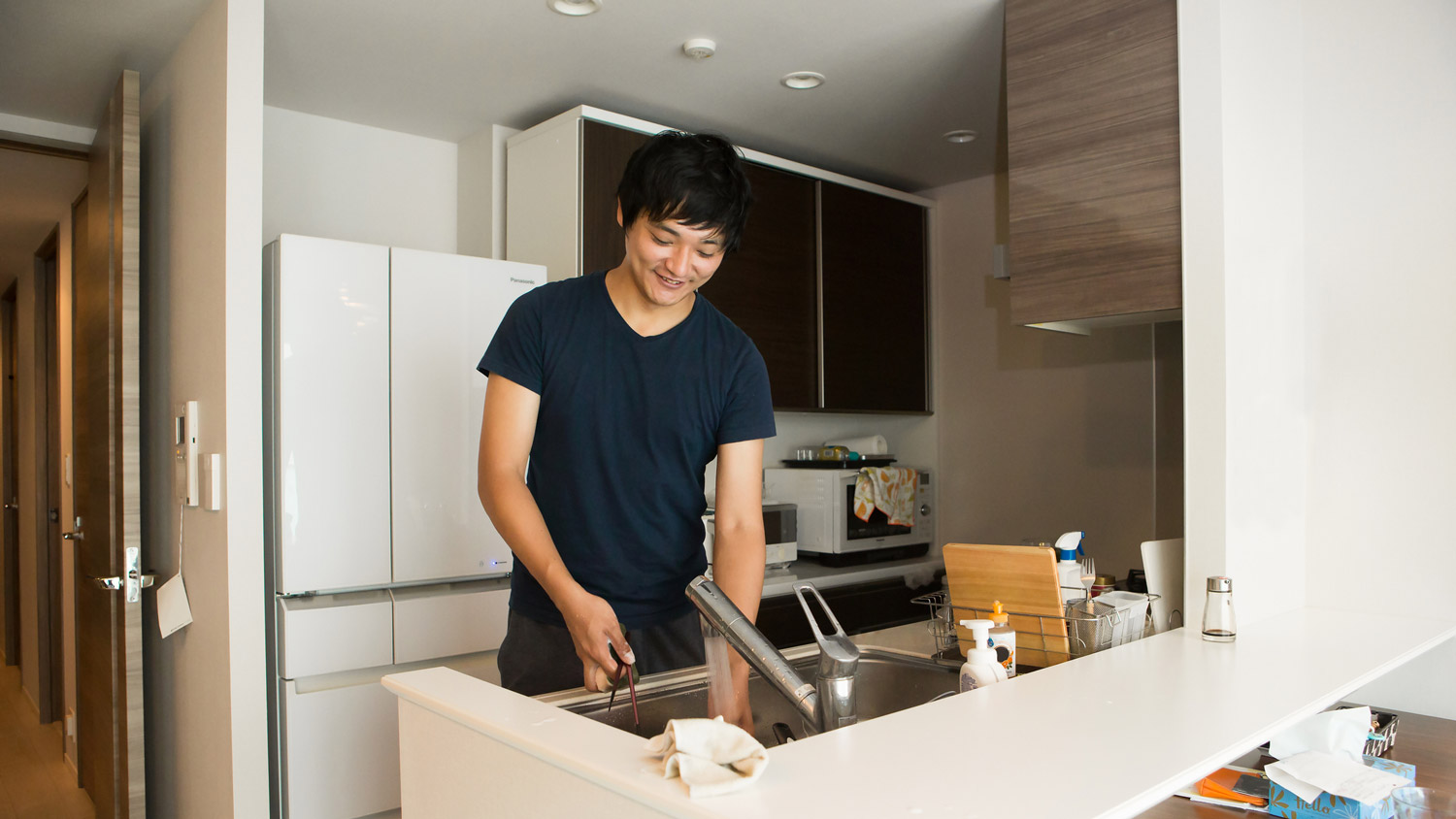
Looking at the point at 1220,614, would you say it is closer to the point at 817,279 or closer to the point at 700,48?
the point at 700,48

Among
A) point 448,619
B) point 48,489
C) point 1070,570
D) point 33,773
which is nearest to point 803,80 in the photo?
point 1070,570

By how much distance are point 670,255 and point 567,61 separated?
150 cm

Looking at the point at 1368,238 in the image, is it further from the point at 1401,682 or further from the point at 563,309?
the point at 563,309

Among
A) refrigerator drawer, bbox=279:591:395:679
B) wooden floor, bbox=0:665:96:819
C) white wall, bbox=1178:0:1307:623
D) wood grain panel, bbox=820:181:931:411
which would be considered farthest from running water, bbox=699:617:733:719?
wooden floor, bbox=0:665:96:819

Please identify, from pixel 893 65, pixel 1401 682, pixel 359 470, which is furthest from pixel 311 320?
pixel 1401 682

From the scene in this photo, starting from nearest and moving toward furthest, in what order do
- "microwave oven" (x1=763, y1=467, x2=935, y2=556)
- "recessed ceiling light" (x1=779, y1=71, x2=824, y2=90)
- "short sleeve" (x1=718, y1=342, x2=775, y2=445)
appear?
"short sleeve" (x1=718, y1=342, x2=775, y2=445)
"recessed ceiling light" (x1=779, y1=71, x2=824, y2=90)
"microwave oven" (x1=763, y1=467, x2=935, y2=556)

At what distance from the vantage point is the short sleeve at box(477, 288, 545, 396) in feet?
4.92

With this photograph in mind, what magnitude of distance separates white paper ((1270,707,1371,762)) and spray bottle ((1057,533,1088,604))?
1.22 ft

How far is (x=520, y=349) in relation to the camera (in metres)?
1.51

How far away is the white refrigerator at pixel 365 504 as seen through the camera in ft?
7.74

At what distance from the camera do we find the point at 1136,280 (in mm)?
1877

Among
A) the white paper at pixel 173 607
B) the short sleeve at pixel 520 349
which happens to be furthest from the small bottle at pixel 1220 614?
the white paper at pixel 173 607

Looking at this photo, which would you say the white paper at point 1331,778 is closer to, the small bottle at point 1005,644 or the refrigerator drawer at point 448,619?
the small bottle at point 1005,644

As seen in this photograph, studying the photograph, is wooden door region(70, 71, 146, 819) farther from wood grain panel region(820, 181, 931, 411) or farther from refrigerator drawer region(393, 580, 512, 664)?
wood grain panel region(820, 181, 931, 411)
